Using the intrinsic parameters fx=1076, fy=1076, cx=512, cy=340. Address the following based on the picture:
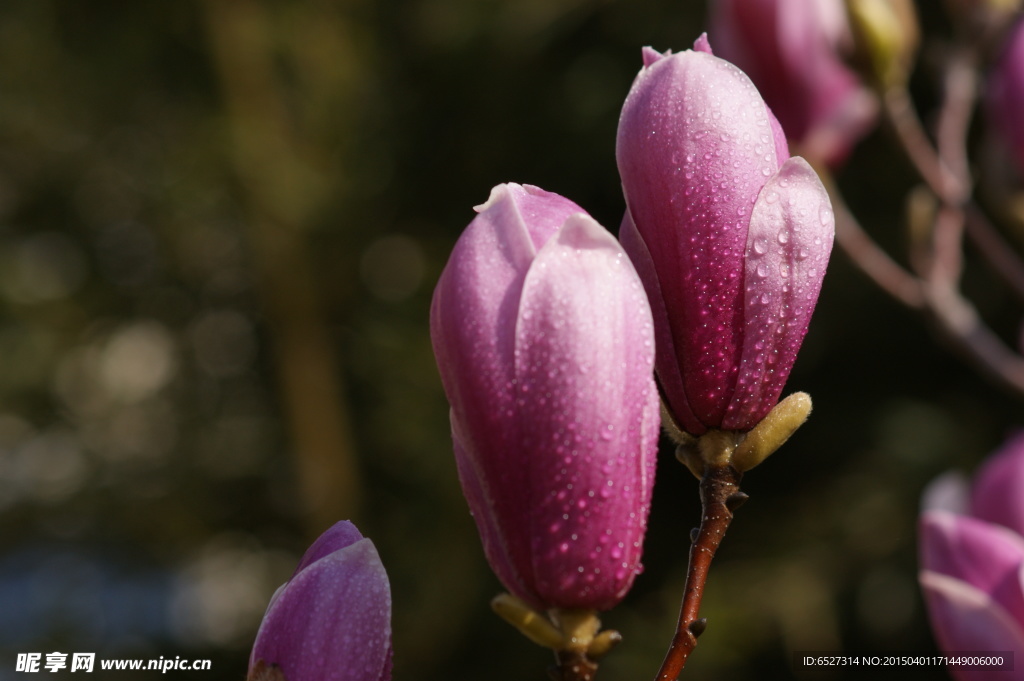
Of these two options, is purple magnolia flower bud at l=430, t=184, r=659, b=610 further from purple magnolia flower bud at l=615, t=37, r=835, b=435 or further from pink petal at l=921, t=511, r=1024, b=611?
pink petal at l=921, t=511, r=1024, b=611

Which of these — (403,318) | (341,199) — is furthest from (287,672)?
(341,199)

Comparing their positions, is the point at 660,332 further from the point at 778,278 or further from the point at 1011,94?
the point at 1011,94

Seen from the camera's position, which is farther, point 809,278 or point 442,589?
point 442,589

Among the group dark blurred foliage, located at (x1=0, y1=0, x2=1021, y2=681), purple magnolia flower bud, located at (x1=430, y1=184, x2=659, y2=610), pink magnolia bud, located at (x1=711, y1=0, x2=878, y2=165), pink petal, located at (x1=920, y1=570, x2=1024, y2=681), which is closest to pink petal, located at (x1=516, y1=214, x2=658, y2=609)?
purple magnolia flower bud, located at (x1=430, y1=184, x2=659, y2=610)


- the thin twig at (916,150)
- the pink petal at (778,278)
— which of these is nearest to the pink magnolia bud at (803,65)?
the thin twig at (916,150)

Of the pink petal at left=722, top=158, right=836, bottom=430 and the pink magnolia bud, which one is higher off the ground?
the pink magnolia bud

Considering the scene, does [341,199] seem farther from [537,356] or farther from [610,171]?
[537,356]

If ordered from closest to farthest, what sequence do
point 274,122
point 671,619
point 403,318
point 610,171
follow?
point 671,619 < point 610,171 < point 403,318 < point 274,122

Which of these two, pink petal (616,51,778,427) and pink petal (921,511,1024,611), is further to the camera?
pink petal (921,511,1024,611)
